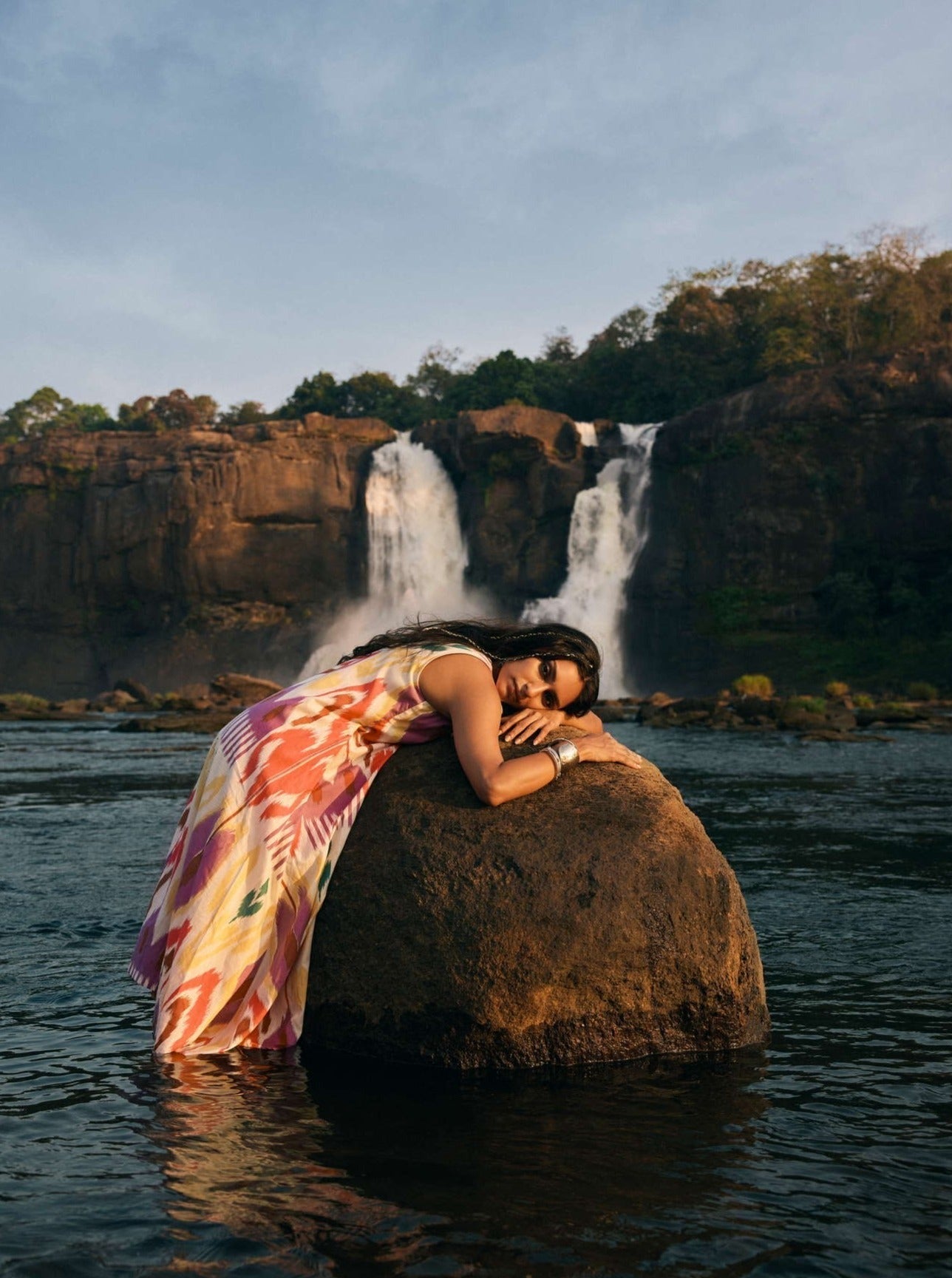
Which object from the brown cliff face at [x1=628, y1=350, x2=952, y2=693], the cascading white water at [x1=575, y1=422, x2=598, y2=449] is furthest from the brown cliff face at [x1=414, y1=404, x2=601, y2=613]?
the brown cliff face at [x1=628, y1=350, x2=952, y2=693]

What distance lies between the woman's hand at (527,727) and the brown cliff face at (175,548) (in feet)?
175

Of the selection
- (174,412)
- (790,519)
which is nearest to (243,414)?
(174,412)

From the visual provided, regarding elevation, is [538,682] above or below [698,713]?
above

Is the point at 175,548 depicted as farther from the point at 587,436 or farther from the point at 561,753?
the point at 561,753

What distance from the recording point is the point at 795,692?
45344 mm

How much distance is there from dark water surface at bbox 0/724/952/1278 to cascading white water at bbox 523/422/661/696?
4505 cm

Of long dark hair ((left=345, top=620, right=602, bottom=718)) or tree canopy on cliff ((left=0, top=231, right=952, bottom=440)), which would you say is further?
tree canopy on cliff ((left=0, top=231, right=952, bottom=440))

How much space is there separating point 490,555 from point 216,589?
13363mm

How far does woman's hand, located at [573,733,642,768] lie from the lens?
197 inches

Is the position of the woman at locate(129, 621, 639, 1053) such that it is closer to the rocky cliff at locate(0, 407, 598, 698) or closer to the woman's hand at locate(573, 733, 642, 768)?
the woman's hand at locate(573, 733, 642, 768)

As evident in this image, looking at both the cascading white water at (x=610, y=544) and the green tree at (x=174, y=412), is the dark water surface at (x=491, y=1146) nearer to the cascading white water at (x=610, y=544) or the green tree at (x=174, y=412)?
the cascading white water at (x=610, y=544)

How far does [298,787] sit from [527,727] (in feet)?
3.13

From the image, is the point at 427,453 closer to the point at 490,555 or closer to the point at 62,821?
the point at 490,555

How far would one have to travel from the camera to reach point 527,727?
5031 millimetres
